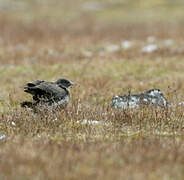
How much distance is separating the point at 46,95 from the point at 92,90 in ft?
15.3

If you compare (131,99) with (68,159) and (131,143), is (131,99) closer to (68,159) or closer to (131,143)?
(131,143)

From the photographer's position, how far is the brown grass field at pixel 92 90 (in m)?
6.64

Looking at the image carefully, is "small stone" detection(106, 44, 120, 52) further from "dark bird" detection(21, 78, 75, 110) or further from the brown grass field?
"dark bird" detection(21, 78, 75, 110)

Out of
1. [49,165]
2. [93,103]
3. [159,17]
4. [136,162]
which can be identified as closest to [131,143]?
[136,162]

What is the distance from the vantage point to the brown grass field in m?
6.64

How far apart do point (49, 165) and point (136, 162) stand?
1.32 metres

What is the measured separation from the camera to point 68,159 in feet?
22.2

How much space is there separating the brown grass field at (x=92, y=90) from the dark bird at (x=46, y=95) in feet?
0.98

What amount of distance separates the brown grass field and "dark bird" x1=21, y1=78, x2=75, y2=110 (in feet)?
0.98

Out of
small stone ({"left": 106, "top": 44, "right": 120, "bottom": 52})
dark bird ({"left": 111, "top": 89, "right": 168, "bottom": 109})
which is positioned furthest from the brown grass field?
dark bird ({"left": 111, "top": 89, "right": 168, "bottom": 109})

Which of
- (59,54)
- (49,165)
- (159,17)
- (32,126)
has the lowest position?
(49,165)

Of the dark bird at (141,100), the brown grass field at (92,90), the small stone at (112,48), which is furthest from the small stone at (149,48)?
the dark bird at (141,100)

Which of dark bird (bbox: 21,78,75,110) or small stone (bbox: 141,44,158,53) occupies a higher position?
small stone (bbox: 141,44,158,53)

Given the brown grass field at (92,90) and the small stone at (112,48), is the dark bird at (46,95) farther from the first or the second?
the small stone at (112,48)
